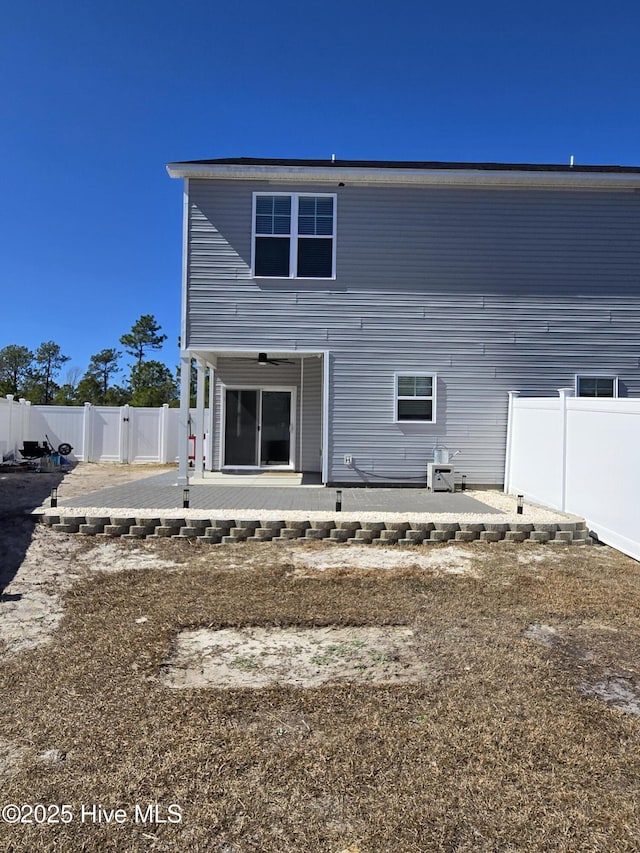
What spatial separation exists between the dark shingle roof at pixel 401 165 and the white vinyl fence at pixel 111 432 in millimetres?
10000

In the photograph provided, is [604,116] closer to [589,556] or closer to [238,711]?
[589,556]

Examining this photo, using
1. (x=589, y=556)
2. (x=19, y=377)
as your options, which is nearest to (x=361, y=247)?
(x=589, y=556)

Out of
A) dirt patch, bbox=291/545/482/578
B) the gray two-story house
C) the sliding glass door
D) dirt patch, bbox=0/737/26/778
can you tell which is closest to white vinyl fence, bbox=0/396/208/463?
the sliding glass door

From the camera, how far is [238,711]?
2689 mm

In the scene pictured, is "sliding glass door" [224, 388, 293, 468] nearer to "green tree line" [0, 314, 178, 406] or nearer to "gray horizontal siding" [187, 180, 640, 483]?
"gray horizontal siding" [187, 180, 640, 483]

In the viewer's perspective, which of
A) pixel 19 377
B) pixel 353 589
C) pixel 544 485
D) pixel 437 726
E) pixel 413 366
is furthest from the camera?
pixel 19 377

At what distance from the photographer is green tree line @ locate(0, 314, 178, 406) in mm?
39844

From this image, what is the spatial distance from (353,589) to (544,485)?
5.33 m

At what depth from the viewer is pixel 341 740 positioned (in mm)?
2424

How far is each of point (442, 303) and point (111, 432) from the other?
12903mm

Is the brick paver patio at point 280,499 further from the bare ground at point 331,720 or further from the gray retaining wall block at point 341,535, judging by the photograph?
Answer: the bare ground at point 331,720

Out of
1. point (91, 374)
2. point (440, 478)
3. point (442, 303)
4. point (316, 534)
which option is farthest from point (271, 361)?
point (91, 374)

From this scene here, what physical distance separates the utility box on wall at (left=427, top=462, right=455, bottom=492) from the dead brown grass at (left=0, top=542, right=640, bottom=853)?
6054 mm

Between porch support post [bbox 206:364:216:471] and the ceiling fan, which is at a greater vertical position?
the ceiling fan
